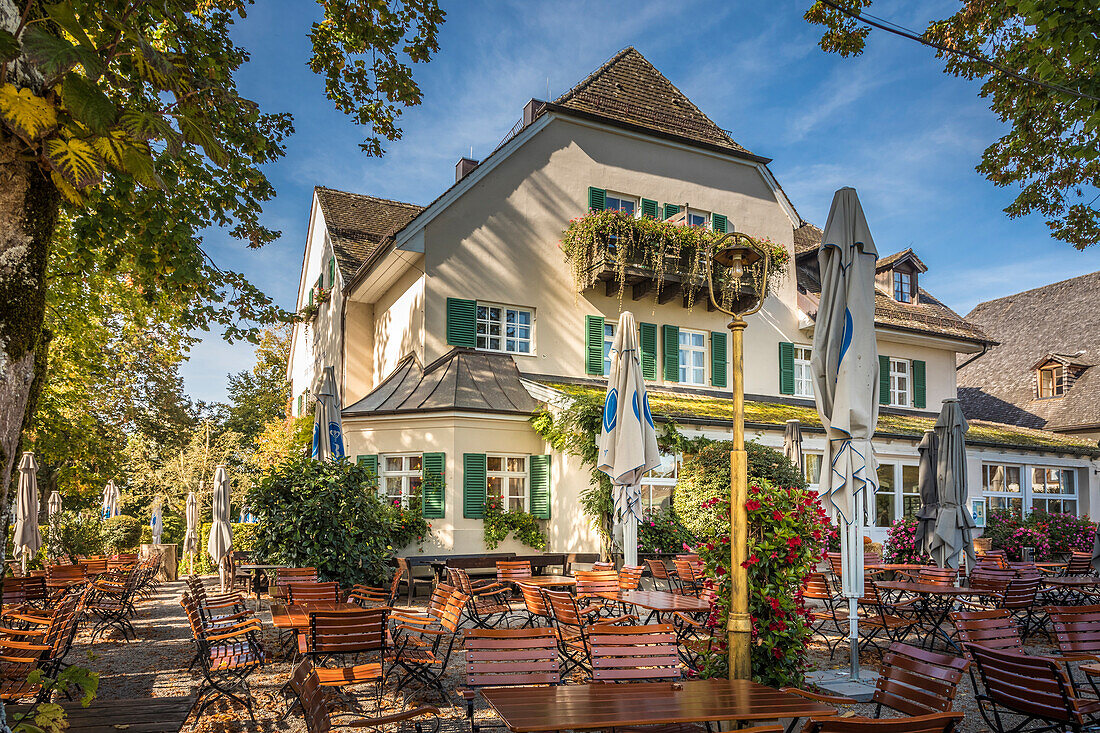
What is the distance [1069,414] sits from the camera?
26359 mm

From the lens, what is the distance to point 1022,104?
31.6ft

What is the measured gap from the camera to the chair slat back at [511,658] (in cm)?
519

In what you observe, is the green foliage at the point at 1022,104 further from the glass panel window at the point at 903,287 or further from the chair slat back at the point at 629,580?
the glass panel window at the point at 903,287

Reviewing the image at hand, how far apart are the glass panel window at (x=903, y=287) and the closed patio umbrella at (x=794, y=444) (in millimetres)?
9030

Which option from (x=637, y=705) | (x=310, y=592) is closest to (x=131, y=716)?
(x=637, y=705)

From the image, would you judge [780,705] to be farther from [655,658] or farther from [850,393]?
[850,393]

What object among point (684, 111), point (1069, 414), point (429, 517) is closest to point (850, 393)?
point (429, 517)

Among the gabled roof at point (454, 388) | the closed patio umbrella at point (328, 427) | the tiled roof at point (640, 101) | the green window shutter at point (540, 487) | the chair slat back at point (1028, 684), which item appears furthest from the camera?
the tiled roof at point (640, 101)

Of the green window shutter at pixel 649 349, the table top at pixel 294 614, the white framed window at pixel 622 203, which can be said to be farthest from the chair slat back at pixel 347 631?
the white framed window at pixel 622 203

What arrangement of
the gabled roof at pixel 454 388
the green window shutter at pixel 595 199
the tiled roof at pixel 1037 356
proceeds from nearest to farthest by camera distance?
the gabled roof at pixel 454 388 → the green window shutter at pixel 595 199 → the tiled roof at pixel 1037 356

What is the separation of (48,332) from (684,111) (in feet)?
67.5

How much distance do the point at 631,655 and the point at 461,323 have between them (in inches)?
495

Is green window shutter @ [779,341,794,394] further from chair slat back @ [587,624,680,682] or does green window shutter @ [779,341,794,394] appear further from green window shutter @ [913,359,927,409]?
chair slat back @ [587,624,680,682]

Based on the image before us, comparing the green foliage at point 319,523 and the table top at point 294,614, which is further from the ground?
the green foliage at point 319,523
